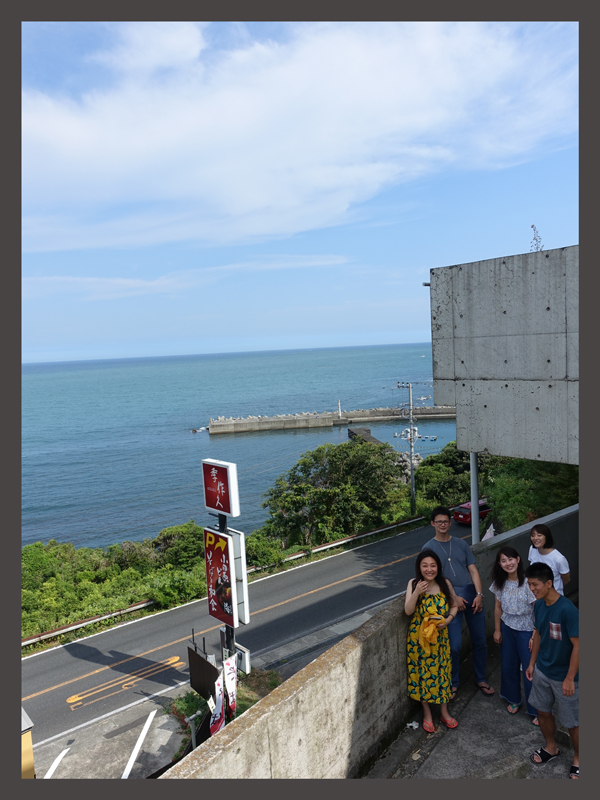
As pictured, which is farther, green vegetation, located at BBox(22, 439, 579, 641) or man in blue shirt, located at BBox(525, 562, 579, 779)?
green vegetation, located at BBox(22, 439, 579, 641)

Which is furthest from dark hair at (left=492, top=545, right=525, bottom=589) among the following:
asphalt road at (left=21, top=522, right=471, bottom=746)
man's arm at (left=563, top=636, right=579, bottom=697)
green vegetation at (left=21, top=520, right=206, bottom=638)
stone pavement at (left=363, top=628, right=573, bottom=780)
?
green vegetation at (left=21, top=520, right=206, bottom=638)

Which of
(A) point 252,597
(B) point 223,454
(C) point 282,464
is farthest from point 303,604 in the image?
(B) point 223,454

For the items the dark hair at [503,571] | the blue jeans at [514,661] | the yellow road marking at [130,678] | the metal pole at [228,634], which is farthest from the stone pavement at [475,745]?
the yellow road marking at [130,678]

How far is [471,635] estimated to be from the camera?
17.9 feet

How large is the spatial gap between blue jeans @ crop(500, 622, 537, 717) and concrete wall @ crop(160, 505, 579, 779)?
89cm

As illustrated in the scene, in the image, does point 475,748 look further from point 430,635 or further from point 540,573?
point 540,573

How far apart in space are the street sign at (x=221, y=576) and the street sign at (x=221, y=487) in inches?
Answer: 20.4

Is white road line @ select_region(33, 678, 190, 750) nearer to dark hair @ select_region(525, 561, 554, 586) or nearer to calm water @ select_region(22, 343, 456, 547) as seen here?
dark hair @ select_region(525, 561, 554, 586)

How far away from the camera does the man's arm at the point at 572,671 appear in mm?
4125

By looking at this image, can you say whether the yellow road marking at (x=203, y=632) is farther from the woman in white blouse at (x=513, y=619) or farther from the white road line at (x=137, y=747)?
the woman in white blouse at (x=513, y=619)

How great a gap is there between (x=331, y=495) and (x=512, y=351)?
70.3 ft

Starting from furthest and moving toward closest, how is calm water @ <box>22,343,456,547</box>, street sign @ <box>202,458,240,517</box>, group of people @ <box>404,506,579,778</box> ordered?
1. calm water @ <box>22,343,456,547</box>
2. street sign @ <box>202,458,240,517</box>
3. group of people @ <box>404,506,579,778</box>

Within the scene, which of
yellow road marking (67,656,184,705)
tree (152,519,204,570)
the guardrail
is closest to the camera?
yellow road marking (67,656,184,705)

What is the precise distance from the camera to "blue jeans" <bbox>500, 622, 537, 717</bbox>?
5.00m
